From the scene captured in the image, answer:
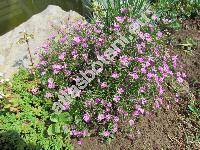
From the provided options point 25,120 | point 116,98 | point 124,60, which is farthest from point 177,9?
point 25,120

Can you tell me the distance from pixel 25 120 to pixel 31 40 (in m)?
1.78

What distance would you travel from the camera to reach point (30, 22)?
6160mm

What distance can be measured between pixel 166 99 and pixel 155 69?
23.2 inches

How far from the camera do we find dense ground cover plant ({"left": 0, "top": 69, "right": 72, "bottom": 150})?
428cm

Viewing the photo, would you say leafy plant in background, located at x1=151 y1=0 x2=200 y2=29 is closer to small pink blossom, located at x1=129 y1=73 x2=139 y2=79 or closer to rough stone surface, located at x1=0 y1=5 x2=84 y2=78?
rough stone surface, located at x1=0 y1=5 x2=84 y2=78

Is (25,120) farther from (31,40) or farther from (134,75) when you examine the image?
(31,40)

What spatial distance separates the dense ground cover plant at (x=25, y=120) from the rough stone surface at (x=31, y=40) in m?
0.74

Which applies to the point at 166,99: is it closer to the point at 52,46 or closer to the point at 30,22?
the point at 52,46

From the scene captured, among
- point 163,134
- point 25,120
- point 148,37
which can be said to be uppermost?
point 148,37

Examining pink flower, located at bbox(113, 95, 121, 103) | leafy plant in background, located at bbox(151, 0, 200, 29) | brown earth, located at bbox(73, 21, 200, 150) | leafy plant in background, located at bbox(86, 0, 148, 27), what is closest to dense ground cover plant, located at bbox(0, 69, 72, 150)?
brown earth, located at bbox(73, 21, 200, 150)

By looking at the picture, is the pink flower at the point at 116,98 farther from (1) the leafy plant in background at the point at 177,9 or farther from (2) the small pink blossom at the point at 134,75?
(1) the leafy plant in background at the point at 177,9

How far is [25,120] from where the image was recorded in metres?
4.41

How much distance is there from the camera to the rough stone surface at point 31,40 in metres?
5.53

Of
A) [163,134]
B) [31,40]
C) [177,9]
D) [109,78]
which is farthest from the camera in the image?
[177,9]
